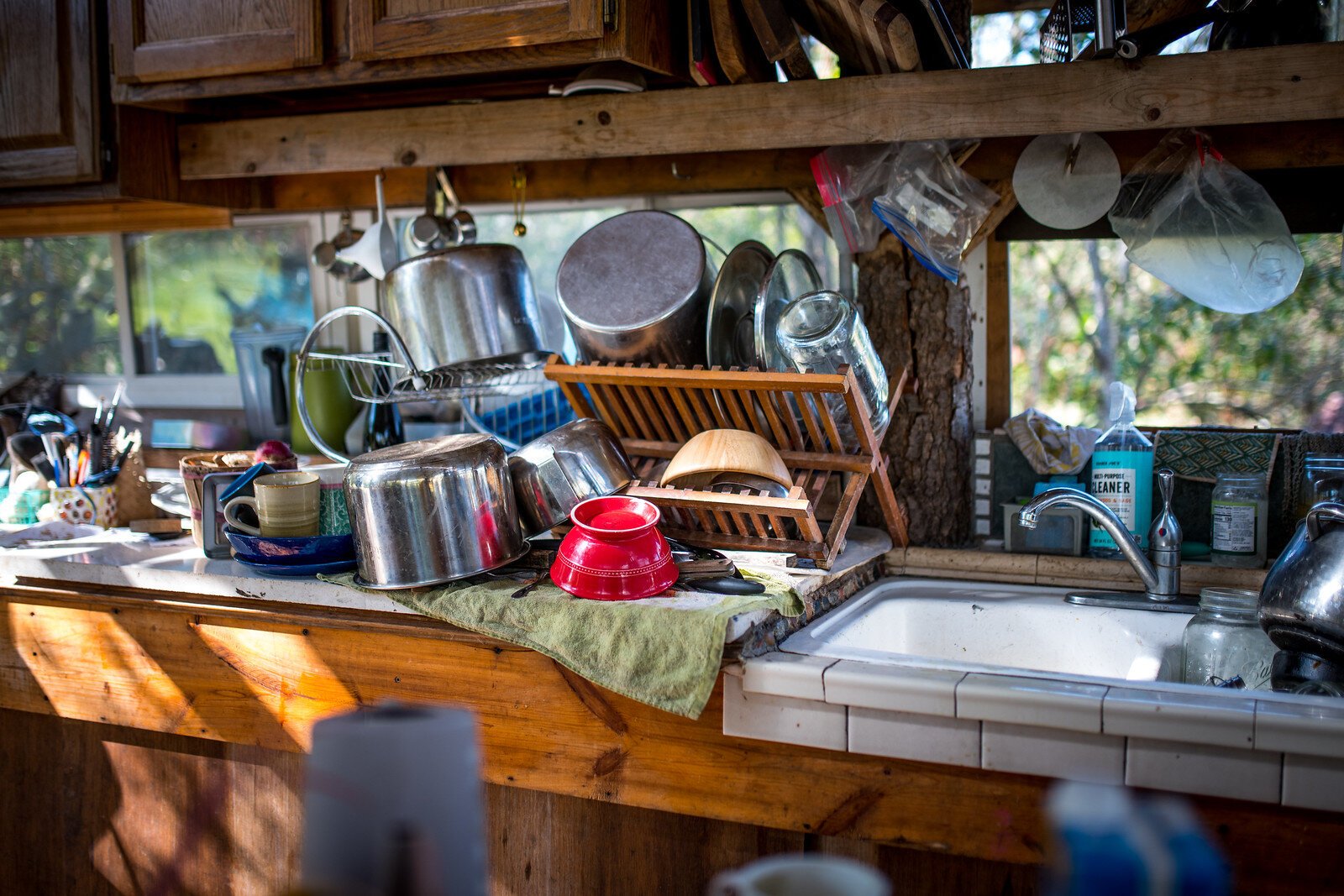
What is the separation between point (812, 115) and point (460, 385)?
0.81m

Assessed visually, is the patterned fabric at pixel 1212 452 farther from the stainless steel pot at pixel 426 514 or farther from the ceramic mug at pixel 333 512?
the ceramic mug at pixel 333 512

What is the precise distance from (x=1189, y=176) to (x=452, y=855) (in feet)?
5.15

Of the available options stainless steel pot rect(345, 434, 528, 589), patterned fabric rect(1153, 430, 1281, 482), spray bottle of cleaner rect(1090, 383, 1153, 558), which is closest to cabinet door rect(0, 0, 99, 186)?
stainless steel pot rect(345, 434, 528, 589)

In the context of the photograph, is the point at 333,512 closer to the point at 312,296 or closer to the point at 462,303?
the point at 462,303

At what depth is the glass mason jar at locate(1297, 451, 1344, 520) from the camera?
5.20 ft

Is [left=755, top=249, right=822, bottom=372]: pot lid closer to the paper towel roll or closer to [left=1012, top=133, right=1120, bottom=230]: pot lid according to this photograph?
[left=1012, top=133, right=1120, bottom=230]: pot lid

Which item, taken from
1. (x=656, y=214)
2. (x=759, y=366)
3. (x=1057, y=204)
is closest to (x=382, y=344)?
(x=656, y=214)

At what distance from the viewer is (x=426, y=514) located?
1514mm

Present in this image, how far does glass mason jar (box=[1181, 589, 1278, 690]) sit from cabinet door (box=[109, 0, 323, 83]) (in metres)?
1.67

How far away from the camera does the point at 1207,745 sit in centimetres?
119

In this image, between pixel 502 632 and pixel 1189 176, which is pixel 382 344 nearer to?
pixel 502 632

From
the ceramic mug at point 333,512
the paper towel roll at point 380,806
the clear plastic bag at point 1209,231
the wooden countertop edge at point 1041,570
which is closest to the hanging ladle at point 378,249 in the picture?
the ceramic mug at point 333,512

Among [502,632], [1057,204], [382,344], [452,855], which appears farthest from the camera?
[382,344]

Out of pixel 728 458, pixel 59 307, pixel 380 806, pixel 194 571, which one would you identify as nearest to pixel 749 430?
pixel 728 458
